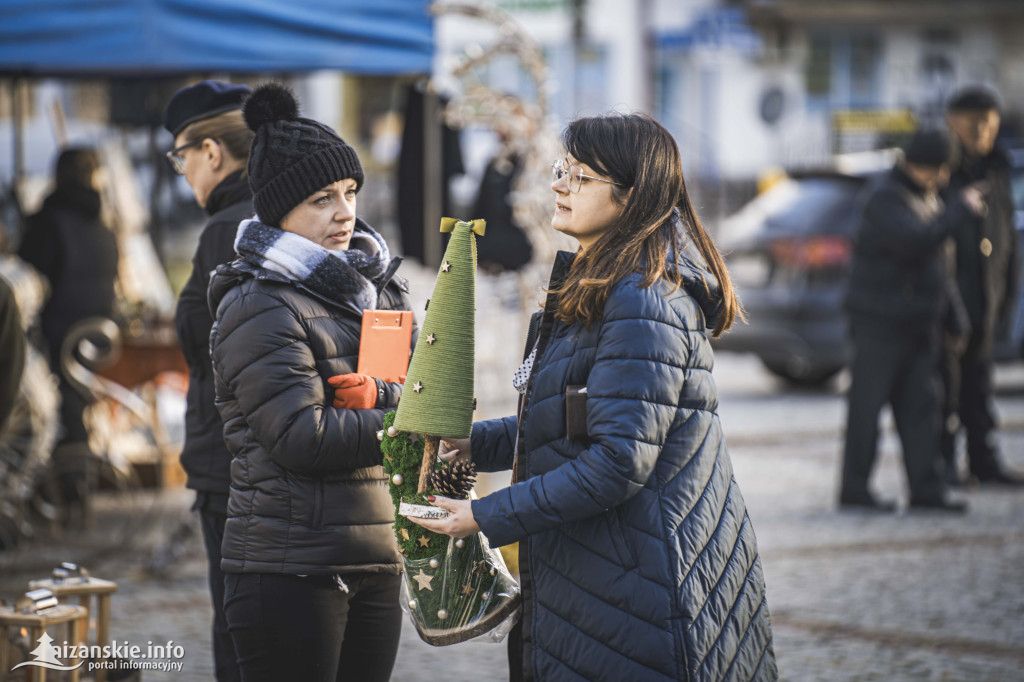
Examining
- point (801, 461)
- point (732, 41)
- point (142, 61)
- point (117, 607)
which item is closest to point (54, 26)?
point (142, 61)

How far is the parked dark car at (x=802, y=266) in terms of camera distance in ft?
36.0

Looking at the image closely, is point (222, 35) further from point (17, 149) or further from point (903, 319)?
point (903, 319)

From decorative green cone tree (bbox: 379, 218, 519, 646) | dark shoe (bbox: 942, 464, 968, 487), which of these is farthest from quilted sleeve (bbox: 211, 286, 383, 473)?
dark shoe (bbox: 942, 464, 968, 487)

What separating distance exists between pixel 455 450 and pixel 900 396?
495 cm

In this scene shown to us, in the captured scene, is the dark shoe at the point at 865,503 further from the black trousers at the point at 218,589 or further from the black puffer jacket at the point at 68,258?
the black trousers at the point at 218,589

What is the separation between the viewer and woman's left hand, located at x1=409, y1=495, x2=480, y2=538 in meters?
2.60

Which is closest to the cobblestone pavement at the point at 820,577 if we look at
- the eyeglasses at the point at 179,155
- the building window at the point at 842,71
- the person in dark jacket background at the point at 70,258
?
the person in dark jacket background at the point at 70,258

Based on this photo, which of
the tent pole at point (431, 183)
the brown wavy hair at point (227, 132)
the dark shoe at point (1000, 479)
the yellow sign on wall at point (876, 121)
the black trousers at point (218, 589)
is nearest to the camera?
the black trousers at point (218, 589)

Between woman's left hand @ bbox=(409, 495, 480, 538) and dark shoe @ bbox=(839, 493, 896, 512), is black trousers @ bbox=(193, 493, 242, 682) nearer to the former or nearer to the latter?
woman's left hand @ bbox=(409, 495, 480, 538)

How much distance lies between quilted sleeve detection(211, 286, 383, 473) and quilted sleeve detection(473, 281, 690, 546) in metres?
0.41

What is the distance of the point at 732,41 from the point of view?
2877cm

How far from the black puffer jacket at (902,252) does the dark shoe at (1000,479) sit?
4.69 ft

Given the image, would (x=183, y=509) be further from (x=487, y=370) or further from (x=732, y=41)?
(x=732, y=41)

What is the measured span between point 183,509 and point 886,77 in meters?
28.1
